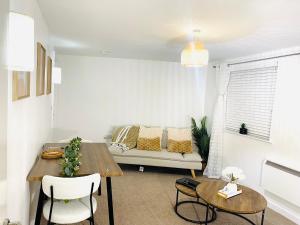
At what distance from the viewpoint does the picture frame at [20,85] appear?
4.64ft

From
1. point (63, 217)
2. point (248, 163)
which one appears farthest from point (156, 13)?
point (248, 163)

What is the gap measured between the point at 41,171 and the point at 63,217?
468 mm

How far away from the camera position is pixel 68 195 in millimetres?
1885

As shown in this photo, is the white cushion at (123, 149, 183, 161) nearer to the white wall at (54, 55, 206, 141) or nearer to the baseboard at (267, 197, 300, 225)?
the white wall at (54, 55, 206, 141)

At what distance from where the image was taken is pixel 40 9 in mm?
2240

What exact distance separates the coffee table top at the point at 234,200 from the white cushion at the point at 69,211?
123 centimetres

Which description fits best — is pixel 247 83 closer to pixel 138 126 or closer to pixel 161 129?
pixel 161 129

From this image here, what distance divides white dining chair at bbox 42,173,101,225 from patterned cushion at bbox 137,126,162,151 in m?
2.51

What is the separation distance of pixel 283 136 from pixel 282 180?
578 mm

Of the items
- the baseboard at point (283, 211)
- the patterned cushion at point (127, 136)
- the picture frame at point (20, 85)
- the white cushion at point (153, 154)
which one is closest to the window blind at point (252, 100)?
the baseboard at point (283, 211)

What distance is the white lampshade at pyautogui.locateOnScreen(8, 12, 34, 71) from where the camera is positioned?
3.82ft

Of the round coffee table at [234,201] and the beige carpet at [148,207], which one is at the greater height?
the round coffee table at [234,201]

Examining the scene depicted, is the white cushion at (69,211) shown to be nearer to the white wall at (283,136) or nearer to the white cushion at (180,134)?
the white wall at (283,136)

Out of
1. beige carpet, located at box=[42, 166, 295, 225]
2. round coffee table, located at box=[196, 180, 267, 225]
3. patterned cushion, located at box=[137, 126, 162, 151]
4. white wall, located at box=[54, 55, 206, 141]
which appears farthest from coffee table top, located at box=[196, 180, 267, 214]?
white wall, located at box=[54, 55, 206, 141]
